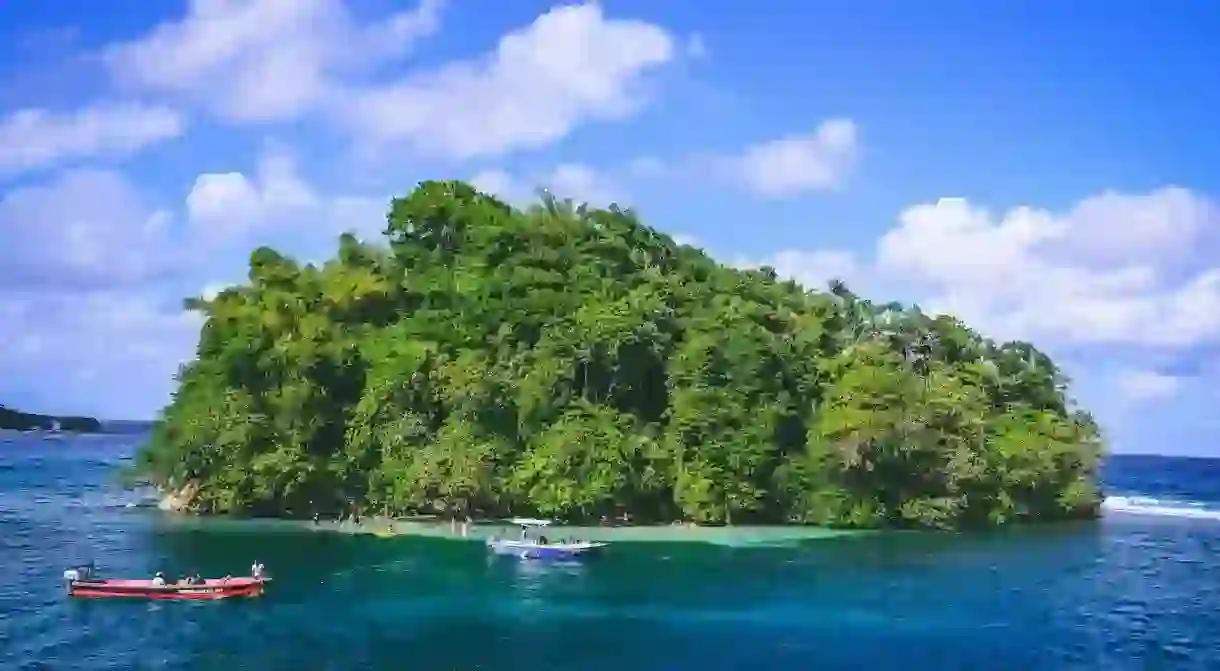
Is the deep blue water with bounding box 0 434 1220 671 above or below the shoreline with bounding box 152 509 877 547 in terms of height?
below

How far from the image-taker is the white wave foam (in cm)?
9831

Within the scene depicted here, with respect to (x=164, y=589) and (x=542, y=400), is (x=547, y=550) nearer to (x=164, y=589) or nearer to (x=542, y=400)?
(x=542, y=400)

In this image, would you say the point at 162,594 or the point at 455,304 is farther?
the point at 455,304

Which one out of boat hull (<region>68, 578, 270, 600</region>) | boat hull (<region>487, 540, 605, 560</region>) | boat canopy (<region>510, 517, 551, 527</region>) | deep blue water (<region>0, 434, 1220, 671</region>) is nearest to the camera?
deep blue water (<region>0, 434, 1220, 671</region>)

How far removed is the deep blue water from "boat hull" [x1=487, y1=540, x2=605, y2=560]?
0.90 m

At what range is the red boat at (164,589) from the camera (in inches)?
1844

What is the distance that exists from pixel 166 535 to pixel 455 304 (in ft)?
69.8

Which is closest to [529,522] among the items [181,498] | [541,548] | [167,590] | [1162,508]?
[541,548]

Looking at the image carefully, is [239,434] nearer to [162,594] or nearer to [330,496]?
[330,496]

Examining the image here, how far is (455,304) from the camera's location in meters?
74.2

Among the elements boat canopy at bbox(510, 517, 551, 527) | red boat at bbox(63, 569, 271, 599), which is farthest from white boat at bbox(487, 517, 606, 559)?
red boat at bbox(63, 569, 271, 599)

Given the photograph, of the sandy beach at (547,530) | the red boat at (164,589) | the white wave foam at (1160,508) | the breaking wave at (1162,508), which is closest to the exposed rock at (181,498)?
the sandy beach at (547,530)

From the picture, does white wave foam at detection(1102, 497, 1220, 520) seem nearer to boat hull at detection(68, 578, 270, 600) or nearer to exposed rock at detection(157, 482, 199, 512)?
exposed rock at detection(157, 482, 199, 512)

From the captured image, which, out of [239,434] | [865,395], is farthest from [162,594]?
[865,395]
